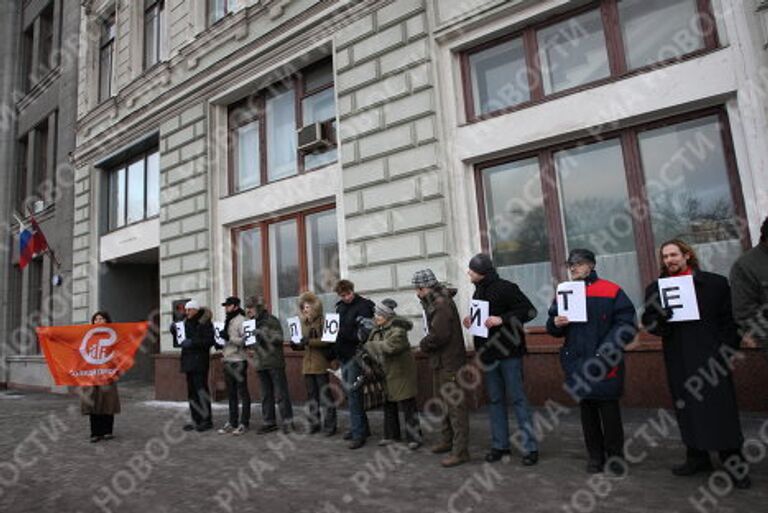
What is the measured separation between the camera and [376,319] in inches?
227

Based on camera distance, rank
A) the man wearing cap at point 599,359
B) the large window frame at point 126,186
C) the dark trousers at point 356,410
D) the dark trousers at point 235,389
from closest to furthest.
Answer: the man wearing cap at point 599,359, the dark trousers at point 356,410, the dark trousers at point 235,389, the large window frame at point 126,186

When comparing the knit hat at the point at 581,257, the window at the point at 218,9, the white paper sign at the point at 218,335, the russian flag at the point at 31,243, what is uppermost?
the window at the point at 218,9

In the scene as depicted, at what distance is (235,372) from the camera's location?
7.14 m

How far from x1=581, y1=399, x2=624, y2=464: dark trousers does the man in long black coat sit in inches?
18.0

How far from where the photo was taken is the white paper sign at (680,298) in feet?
13.2

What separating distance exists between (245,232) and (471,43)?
238 inches

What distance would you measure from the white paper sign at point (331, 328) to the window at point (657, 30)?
531 centimetres

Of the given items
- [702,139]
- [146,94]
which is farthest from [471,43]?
[146,94]

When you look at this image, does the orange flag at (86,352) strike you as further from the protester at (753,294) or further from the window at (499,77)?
the protester at (753,294)

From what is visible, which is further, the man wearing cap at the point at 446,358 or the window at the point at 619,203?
the window at the point at 619,203

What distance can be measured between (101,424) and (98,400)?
1.16ft

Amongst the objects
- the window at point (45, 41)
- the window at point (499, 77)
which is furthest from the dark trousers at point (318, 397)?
the window at point (45, 41)

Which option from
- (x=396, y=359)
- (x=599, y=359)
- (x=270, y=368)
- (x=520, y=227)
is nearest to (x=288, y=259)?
(x=270, y=368)

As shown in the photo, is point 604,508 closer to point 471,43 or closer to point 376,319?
point 376,319
